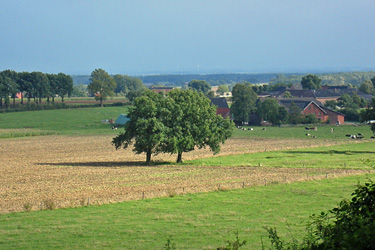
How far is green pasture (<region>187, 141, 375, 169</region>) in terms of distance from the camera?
50312mm

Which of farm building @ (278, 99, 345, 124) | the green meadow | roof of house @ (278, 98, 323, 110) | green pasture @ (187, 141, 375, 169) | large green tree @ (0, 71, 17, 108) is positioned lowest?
green pasture @ (187, 141, 375, 169)

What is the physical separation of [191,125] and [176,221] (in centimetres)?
2738

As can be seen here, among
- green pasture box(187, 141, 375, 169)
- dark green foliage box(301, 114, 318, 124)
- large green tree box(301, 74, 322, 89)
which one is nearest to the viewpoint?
green pasture box(187, 141, 375, 169)

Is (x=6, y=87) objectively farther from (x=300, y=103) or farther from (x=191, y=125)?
(x=191, y=125)

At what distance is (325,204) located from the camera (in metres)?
30.9

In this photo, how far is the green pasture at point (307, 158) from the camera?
165ft

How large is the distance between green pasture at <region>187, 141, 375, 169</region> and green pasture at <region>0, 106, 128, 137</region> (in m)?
42.4

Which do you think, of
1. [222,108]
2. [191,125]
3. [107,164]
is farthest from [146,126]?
[222,108]

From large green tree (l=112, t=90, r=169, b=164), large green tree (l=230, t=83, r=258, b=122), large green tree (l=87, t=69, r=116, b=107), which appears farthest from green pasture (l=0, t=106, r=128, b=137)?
large green tree (l=112, t=90, r=169, b=164)

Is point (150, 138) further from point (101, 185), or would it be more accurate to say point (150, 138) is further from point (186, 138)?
point (101, 185)

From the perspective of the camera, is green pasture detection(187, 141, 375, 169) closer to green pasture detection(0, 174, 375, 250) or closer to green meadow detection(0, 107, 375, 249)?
green meadow detection(0, 107, 375, 249)

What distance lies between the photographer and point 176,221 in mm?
27109

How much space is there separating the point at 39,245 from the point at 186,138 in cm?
3012

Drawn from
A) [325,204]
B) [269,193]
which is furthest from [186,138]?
[325,204]
